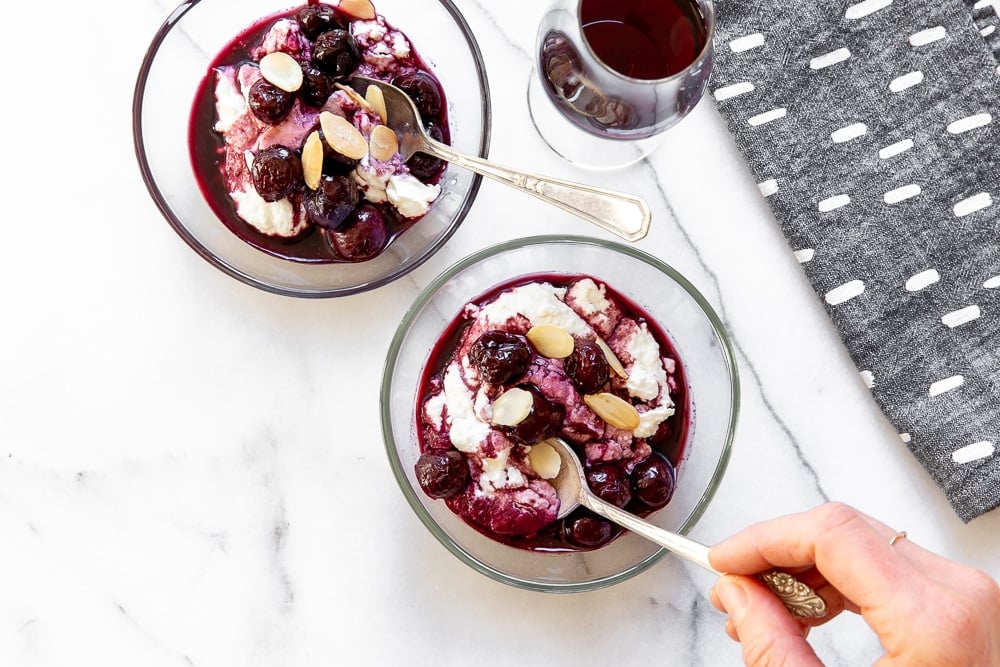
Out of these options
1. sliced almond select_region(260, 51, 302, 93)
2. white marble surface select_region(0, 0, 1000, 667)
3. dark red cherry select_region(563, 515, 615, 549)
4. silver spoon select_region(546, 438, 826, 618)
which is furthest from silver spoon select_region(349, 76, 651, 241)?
dark red cherry select_region(563, 515, 615, 549)

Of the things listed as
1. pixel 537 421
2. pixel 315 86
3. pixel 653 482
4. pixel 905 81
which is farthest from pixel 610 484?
pixel 905 81

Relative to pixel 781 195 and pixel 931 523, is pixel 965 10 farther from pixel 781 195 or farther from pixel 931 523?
pixel 931 523

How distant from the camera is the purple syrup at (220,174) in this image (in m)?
1.78

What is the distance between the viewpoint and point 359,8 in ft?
5.80

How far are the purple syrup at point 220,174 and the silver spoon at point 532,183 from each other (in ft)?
0.20

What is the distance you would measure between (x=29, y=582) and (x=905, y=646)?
170cm

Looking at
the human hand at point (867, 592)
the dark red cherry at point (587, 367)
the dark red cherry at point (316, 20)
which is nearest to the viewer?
the human hand at point (867, 592)

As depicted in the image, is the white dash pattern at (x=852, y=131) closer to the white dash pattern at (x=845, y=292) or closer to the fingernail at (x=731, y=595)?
the white dash pattern at (x=845, y=292)

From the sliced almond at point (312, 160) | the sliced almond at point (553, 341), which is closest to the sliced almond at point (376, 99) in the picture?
the sliced almond at point (312, 160)

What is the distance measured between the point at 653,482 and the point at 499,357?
1.28 feet

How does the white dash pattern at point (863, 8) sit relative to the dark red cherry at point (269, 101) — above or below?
below

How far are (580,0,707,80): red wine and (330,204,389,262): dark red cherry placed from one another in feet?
1.72

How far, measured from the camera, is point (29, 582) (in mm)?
1869

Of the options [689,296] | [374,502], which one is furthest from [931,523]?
[374,502]
